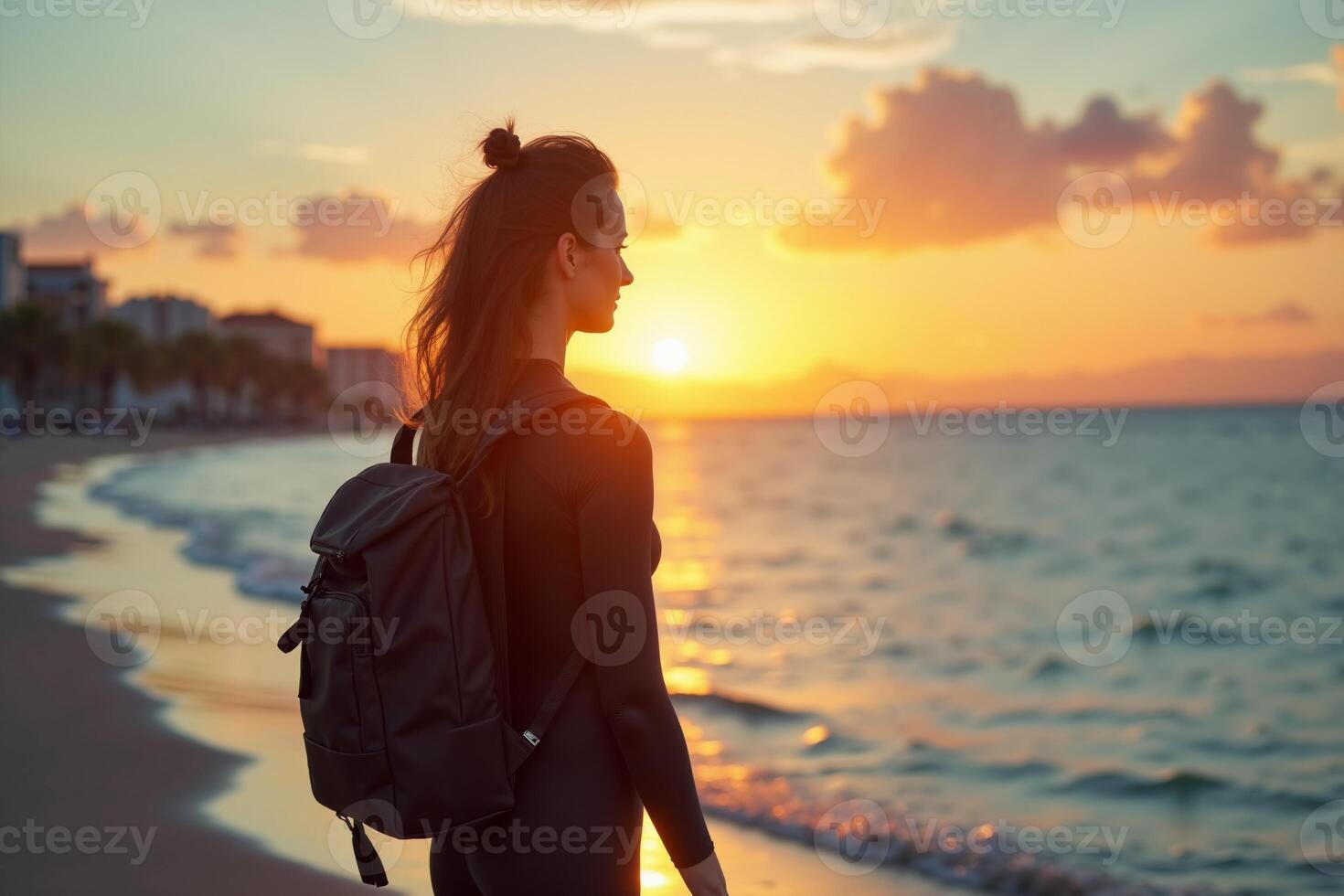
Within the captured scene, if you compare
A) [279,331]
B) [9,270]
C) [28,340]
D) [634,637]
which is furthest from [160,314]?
[634,637]

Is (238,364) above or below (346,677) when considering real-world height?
below

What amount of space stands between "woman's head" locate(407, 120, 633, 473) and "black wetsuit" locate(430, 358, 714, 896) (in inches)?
3.6

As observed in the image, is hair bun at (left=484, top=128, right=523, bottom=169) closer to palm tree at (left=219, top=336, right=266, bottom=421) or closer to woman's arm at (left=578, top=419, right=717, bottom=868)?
woman's arm at (left=578, top=419, right=717, bottom=868)

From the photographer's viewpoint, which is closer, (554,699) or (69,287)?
(554,699)

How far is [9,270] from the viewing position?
87.2 m

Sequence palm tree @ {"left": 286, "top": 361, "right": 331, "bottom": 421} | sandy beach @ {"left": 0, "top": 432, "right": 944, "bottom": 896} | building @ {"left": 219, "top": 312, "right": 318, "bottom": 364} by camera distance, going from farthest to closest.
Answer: building @ {"left": 219, "top": 312, "right": 318, "bottom": 364}
palm tree @ {"left": 286, "top": 361, "right": 331, "bottom": 421}
sandy beach @ {"left": 0, "top": 432, "right": 944, "bottom": 896}

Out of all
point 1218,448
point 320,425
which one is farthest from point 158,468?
point 320,425

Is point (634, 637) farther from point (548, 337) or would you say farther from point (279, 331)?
point (279, 331)

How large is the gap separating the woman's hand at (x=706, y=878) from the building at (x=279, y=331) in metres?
147

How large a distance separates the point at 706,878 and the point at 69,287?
112157 millimetres

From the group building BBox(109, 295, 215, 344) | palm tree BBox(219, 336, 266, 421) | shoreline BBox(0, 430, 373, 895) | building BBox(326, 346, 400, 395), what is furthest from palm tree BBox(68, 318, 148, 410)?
shoreline BBox(0, 430, 373, 895)

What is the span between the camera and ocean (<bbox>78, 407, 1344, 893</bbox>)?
6.40 m

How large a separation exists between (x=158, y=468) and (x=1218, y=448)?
5892 centimetres

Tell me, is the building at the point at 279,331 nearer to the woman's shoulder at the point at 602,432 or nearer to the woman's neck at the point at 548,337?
the woman's neck at the point at 548,337
